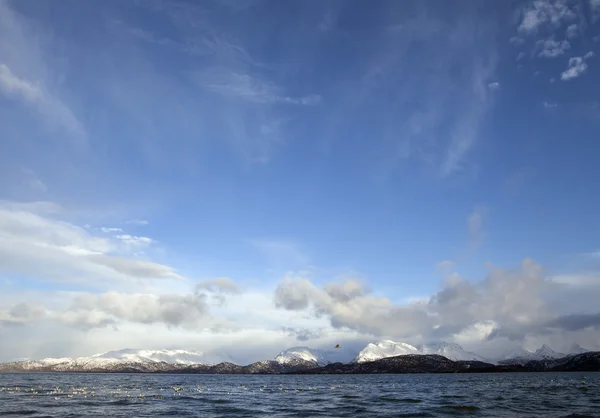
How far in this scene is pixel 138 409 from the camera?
67125 millimetres

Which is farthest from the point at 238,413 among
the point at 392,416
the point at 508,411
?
the point at 508,411

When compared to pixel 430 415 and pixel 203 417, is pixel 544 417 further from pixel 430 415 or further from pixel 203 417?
pixel 203 417

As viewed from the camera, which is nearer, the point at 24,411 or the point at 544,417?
the point at 544,417

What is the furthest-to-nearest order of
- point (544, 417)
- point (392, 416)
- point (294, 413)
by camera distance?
1. point (294, 413)
2. point (392, 416)
3. point (544, 417)

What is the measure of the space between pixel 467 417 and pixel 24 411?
64226mm

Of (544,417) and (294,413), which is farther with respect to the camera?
(294,413)

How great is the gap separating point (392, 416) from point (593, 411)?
29.6 metres

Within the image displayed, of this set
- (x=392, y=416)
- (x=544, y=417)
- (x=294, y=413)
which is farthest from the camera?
(x=294, y=413)

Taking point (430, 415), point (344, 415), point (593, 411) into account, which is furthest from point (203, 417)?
point (593, 411)

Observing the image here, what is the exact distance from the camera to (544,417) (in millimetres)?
56375

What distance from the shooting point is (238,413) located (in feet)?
215

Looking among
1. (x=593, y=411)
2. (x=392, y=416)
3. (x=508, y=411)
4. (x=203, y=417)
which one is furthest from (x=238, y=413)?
(x=593, y=411)

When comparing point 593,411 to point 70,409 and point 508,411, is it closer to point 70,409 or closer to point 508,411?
point 508,411

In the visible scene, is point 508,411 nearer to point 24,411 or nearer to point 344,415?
point 344,415
